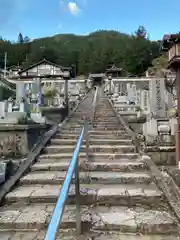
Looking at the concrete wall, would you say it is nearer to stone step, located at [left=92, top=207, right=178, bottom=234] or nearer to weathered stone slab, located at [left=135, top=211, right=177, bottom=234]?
stone step, located at [left=92, top=207, right=178, bottom=234]

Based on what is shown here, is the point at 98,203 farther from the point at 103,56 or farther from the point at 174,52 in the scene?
the point at 103,56

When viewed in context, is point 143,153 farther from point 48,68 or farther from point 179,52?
point 48,68

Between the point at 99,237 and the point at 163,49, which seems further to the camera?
the point at 163,49

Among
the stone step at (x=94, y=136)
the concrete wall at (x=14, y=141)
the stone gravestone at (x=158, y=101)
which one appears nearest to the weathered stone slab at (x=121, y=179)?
the stone step at (x=94, y=136)

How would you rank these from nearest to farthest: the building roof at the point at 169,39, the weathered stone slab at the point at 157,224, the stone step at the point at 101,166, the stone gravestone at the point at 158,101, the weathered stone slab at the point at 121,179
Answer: the weathered stone slab at the point at 157,224, the weathered stone slab at the point at 121,179, the building roof at the point at 169,39, the stone step at the point at 101,166, the stone gravestone at the point at 158,101

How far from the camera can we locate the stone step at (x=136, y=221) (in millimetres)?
3414

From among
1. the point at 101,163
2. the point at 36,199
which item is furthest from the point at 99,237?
the point at 101,163

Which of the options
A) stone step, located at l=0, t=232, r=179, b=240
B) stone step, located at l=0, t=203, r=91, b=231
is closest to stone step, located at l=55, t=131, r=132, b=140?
stone step, located at l=0, t=203, r=91, b=231

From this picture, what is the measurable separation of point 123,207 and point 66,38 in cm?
16069

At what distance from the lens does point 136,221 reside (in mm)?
3512

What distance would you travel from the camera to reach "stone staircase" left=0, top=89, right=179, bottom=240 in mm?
3412

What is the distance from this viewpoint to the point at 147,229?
11.2 ft

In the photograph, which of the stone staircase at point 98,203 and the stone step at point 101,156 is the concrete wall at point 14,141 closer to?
the stone step at point 101,156

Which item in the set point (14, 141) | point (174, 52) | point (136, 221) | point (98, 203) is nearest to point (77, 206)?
point (136, 221)
